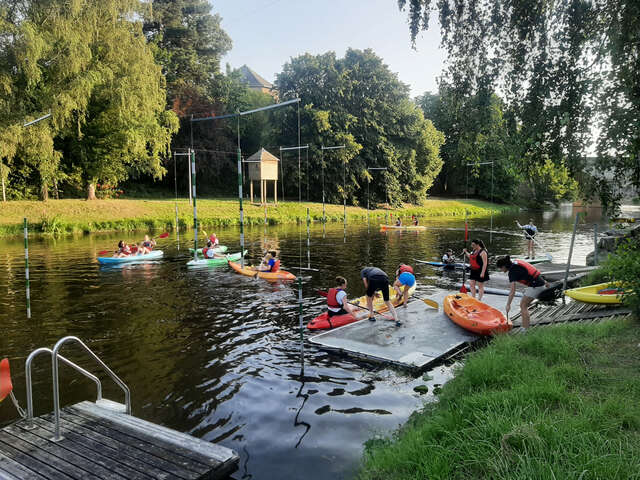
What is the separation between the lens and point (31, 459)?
5348 mm

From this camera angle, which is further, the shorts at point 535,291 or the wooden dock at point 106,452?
the shorts at point 535,291

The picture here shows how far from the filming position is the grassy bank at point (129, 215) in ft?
104

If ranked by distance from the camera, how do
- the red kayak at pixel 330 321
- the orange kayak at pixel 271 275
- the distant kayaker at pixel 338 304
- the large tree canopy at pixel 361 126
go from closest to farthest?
the red kayak at pixel 330 321, the distant kayaker at pixel 338 304, the orange kayak at pixel 271 275, the large tree canopy at pixel 361 126

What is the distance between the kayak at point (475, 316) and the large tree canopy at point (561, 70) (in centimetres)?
401

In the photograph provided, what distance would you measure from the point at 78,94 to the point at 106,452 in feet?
109

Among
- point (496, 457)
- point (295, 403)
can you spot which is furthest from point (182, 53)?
point (496, 457)

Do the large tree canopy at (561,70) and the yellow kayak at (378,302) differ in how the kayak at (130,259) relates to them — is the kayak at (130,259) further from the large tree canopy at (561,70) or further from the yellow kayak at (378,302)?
the large tree canopy at (561,70)

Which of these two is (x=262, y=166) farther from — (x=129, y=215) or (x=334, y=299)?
(x=334, y=299)

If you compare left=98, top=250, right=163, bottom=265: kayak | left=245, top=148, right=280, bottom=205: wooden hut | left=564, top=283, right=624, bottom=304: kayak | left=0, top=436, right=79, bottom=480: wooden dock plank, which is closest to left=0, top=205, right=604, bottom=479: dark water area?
left=98, top=250, right=163, bottom=265: kayak

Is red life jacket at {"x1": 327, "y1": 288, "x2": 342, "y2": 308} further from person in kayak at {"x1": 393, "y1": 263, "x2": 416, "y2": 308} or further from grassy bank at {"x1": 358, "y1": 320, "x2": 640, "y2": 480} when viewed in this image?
Result: grassy bank at {"x1": 358, "y1": 320, "x2": 640, "y2": 480}

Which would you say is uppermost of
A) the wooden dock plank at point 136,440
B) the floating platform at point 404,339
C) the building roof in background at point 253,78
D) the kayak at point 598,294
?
the building roof in background at point 253,78

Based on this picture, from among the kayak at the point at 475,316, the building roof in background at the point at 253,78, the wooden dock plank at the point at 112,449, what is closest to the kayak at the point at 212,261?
the kayak at the point at 475,316

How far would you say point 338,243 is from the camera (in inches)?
1133

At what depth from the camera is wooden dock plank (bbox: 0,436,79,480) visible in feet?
16.5
